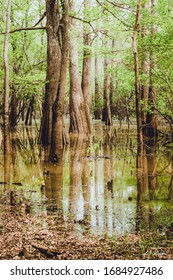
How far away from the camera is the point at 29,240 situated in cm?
385

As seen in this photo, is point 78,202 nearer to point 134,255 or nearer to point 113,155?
point 134,255

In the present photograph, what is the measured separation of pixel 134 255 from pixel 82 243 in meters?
0.49

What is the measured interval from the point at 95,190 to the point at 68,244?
2.46 metres

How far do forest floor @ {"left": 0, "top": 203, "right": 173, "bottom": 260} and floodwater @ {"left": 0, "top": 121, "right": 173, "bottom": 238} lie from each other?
181mm

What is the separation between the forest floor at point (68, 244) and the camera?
3.49 metres

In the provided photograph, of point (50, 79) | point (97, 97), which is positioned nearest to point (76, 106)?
point (50, 79)

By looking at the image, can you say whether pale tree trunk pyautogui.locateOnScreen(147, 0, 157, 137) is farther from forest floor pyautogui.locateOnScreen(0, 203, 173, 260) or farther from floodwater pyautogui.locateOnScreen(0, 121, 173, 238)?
forest floor pyautogui.locateOnScreen(0, 203, 173, 260)

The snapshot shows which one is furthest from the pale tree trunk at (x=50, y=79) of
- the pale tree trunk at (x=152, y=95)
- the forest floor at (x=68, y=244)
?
the forest floor at (x=68, y=244)

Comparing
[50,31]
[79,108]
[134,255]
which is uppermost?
[50,31]

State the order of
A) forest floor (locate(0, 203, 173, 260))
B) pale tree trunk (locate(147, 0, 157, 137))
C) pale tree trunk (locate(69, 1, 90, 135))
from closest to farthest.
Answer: forest floor (locate(0, 203, 173, 260)) → pale tree trunk (locate(147, 0, 157, 137)) → pale tree trunk (locate(69, 1, 90, 135))

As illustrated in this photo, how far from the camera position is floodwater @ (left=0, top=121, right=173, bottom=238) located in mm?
4576

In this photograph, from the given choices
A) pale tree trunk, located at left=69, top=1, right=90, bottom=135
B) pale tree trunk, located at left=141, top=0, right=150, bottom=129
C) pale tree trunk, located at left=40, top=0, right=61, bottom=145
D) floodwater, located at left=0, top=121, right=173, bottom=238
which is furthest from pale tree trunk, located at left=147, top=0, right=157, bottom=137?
floodwater, located at left=0, top=121, right=173, bottom=238

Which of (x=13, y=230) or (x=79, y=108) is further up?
(x=79, y=108)
